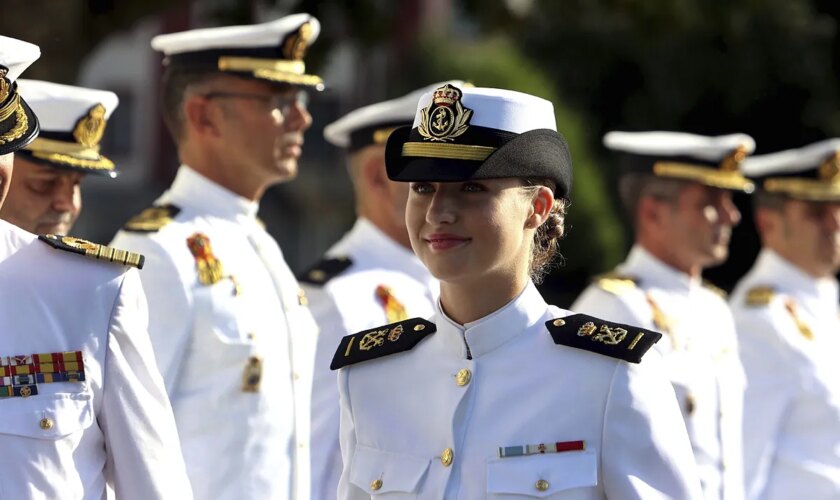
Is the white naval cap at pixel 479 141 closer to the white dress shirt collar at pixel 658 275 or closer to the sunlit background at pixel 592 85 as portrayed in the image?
the white dress shirt collar at pixel 658 275

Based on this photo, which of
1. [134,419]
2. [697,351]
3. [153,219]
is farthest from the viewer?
[697,351]

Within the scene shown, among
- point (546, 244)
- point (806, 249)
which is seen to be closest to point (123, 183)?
point (806, 249)

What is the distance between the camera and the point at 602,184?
25.7 meters

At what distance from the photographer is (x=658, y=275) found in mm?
8406

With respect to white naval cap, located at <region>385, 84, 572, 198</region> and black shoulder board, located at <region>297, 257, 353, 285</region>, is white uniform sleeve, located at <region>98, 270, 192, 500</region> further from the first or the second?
black shoulder board, located at <region>297, 257, 353, 285</region>

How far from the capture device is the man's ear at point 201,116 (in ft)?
21.4

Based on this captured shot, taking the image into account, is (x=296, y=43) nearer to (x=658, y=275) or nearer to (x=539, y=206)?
(x=658, y=275)

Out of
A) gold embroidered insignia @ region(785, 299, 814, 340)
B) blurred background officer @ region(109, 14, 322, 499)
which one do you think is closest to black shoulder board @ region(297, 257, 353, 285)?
blurred background officer @ region(109, 14, 322, 499)

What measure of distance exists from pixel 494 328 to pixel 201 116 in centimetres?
266

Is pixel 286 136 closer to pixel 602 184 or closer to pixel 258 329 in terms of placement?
pixel 258 329

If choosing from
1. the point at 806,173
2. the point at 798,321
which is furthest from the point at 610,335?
the point at 806,173

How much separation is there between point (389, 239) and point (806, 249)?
9.84 feet

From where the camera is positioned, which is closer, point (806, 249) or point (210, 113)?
point (210, 113)

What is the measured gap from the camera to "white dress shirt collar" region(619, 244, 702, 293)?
838 cm
